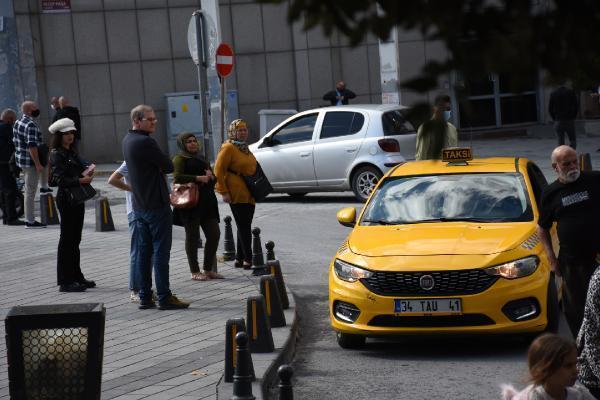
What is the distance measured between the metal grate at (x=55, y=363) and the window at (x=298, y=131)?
45.9 ft

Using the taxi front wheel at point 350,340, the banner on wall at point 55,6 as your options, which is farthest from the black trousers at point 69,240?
the banner on wall at point 55,6

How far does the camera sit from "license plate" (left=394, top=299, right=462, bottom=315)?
908cm

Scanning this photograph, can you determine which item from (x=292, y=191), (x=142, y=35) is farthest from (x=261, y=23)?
(x=292, y=191)

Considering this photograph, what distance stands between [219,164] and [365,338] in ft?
13.3

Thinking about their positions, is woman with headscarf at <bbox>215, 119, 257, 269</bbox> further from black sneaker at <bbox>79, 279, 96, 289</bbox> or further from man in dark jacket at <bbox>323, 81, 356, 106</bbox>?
man in dark jacket at <bbox>323, 81, 356, 106</bbox>

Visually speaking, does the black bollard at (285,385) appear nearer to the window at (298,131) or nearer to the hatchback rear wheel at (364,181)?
the hatchback rear wheel at (364,181)

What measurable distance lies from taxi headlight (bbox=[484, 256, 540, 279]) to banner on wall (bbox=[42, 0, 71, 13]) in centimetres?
2374

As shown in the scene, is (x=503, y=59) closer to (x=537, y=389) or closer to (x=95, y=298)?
(x=537, y=389)

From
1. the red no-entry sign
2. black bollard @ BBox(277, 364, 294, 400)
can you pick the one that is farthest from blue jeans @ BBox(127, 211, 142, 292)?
the red no-entry sign

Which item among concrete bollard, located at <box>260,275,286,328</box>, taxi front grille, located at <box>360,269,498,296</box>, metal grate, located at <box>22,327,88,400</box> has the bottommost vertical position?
concrete bollard, located at <box>260,275,286,328</box>

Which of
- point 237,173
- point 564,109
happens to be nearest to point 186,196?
point 237,173

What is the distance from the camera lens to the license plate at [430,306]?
9.08m

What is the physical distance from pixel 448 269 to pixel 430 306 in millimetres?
306

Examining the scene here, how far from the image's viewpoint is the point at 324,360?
945cm
